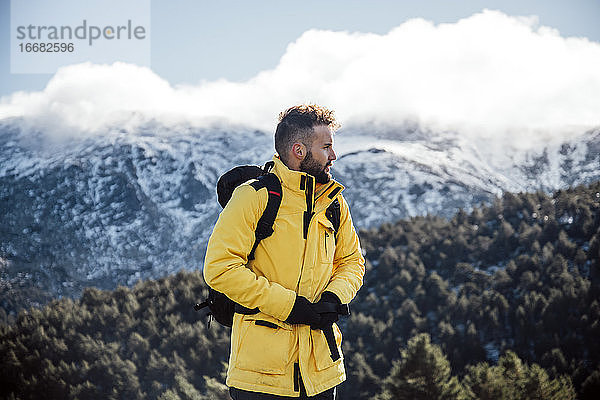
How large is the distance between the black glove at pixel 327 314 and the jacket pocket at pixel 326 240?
259mm

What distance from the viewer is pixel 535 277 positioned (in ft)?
166

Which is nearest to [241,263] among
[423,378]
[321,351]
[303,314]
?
[303,314]

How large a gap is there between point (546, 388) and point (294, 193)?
24715mm

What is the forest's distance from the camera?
136 feet

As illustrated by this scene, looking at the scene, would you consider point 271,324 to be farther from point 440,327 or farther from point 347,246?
point 440,327

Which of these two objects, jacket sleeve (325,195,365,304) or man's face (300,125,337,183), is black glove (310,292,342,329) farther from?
man's face (300,125,337,183)

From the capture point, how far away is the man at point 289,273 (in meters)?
3.23

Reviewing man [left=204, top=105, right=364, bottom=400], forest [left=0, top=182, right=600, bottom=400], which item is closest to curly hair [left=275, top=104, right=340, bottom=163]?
man [left=204, top=105, right=364, bottom=400]

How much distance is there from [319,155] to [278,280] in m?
0.89

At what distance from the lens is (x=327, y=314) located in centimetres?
337

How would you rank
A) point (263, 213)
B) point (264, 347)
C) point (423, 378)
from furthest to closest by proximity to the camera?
point (423, 378)
point (263, 213)
point (264, 347)

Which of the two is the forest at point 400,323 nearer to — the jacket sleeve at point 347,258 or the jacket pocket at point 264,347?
the jacket sleeve at point 347,258

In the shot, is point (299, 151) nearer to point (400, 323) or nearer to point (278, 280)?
point (278, 280)

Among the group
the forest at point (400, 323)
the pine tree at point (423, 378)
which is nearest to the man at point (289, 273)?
the pine tree at point (423, 378)
